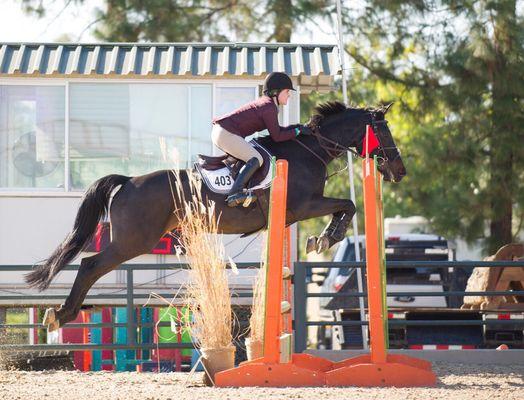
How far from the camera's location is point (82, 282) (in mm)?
9750

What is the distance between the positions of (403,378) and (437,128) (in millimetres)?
10169

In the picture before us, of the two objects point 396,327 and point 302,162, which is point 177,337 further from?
point 302,162

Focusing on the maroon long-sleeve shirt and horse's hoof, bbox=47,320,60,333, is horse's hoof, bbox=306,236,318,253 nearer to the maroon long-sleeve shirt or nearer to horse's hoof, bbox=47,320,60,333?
the maroon long-sleeve shirt

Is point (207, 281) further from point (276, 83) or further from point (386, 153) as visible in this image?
point (386, 153)

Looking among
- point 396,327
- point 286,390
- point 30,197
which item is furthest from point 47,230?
point 286,390

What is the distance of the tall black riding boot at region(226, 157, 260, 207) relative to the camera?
31.1 feet

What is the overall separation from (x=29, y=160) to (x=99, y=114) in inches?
39.3

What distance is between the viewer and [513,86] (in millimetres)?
16719

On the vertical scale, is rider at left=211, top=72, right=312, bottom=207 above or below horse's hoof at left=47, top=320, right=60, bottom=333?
above

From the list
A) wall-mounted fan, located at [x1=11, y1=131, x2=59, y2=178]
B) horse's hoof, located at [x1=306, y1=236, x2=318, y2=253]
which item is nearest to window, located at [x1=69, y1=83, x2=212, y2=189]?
wall-mounted fan, located at [x1=11, y1=131, x2=59, y2=178]

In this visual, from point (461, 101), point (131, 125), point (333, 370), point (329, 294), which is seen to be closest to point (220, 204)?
point (333, 370)

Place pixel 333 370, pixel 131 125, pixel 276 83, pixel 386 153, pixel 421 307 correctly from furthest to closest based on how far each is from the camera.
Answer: pixel 421 307
pixel 131 125
pixel 386 153
pixel 276 83
pixel 333 370

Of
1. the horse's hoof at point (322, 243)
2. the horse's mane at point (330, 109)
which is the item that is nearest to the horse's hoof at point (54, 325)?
the horse's hoof at point (322, 243)

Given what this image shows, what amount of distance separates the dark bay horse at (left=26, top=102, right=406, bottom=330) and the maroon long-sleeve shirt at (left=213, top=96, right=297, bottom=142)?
235 mm
